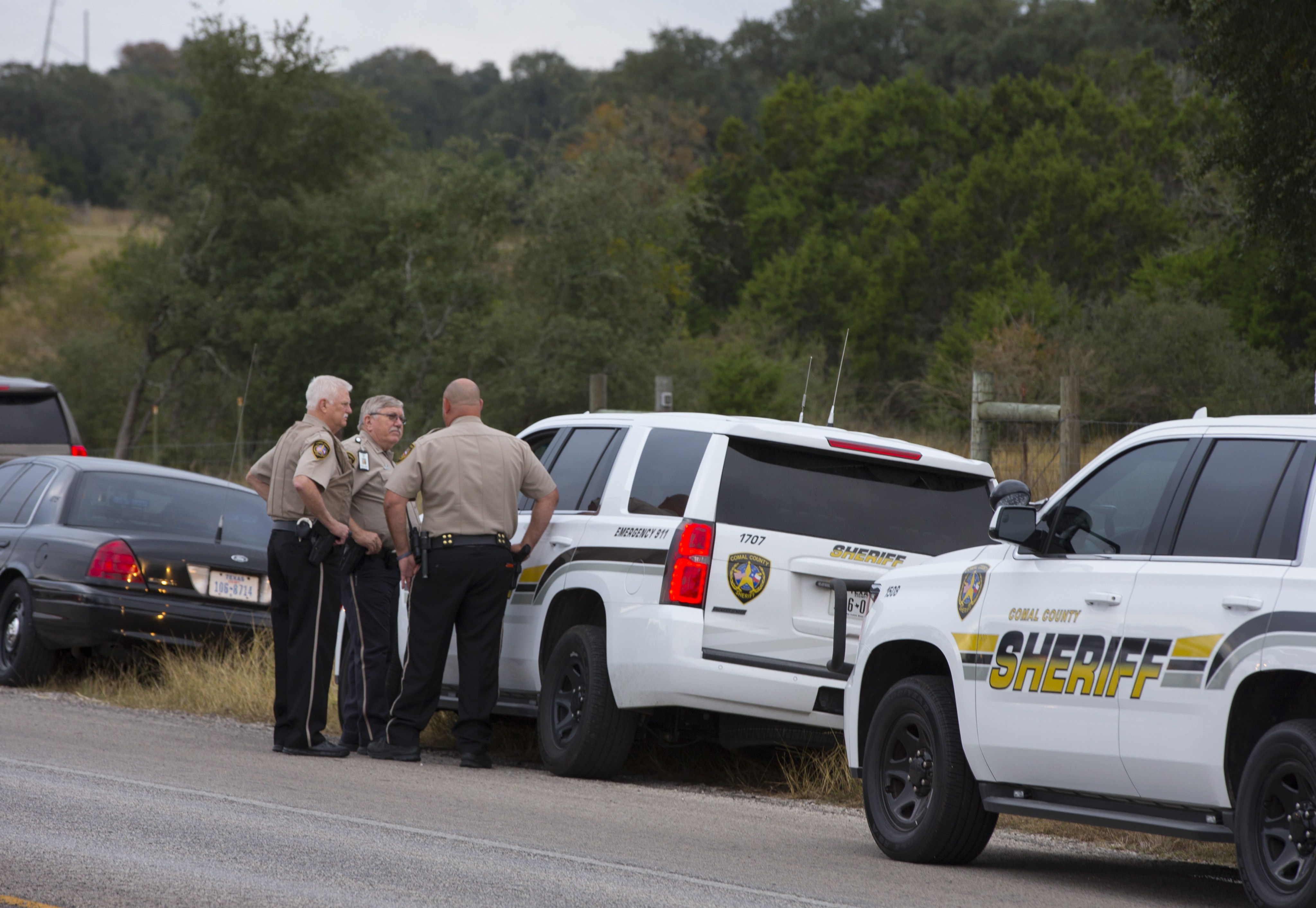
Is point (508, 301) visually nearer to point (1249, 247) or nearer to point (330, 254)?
point (330, 254)

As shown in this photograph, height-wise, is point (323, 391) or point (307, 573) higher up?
point (323, 391)

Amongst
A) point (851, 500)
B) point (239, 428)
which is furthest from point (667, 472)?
point (239, 428)

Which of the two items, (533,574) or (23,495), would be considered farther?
(23,495)

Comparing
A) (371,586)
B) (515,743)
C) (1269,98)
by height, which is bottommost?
(515,743)

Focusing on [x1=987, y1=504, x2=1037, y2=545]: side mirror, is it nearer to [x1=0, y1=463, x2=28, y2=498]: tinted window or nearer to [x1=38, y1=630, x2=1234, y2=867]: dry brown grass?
[x1=38, y1=630, x2=1234, y2=867]: dry brown grass

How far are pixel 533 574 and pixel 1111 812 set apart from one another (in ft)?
14.0

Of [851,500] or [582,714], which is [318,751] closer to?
[582,714]

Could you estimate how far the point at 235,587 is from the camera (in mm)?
12406

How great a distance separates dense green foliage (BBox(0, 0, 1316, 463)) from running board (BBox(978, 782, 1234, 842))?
12.0 metres

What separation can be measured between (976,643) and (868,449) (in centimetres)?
191

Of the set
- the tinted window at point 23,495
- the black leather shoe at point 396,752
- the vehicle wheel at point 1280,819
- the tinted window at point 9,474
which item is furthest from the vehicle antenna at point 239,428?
the vehicle wheel at point 1280,819

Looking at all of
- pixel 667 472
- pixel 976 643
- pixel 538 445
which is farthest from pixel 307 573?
pixel 976 643

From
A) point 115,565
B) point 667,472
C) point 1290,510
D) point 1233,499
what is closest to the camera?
point 1290,510

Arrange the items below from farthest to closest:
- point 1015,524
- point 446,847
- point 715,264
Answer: point 715,264, point 446,847, point 1015,524
